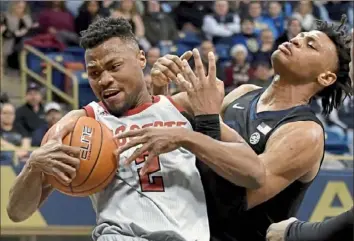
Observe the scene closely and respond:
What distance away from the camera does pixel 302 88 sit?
185 inches

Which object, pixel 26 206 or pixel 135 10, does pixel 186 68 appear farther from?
pixel 135 10

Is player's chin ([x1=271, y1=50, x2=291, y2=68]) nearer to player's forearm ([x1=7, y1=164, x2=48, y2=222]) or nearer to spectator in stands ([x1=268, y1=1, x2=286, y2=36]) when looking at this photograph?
player's forearm ([x1=7, y1=164, x2=48, y2=222])

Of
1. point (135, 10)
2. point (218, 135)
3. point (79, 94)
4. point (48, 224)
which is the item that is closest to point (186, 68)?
point (218, 135)

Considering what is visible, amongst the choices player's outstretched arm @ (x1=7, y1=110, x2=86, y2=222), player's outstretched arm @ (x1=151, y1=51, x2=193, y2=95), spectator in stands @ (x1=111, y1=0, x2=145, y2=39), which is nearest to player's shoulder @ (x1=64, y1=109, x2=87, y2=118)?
player's outstretched arm @ (x1=7, y1=110, x2=86, y2=222)

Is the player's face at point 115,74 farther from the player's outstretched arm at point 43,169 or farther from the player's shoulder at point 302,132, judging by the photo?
the player's shoulder at point 302,132

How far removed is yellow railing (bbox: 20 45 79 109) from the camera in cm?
1042

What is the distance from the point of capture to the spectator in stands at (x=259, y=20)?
39.3 ft

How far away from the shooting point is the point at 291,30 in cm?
1145

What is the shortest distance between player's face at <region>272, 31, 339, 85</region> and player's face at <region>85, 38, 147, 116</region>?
94cm

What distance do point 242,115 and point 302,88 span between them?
0.36 meters

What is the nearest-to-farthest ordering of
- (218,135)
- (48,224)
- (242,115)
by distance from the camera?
(218,135), (242,115), (48,224)

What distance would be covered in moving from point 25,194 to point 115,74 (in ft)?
2.17

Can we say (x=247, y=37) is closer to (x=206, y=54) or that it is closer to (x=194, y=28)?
(x=194, y=28)

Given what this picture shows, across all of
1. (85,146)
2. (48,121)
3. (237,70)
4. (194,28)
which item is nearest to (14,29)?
(48,121)
